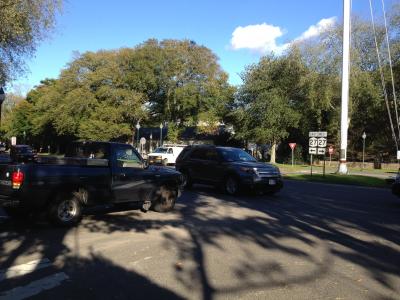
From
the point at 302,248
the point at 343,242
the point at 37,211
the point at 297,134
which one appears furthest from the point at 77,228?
the point at 297,134

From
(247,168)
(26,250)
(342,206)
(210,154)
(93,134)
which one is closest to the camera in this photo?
(26,250)

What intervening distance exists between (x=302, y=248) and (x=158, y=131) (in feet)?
208

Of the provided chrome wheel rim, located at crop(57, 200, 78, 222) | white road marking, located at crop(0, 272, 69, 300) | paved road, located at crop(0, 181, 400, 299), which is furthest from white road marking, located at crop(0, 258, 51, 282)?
chrome wheel rim, located at crop(57, 200, 78, 222)

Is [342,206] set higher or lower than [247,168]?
lower

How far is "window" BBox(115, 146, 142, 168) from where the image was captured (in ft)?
35.4

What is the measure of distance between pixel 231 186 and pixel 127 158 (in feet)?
19.8

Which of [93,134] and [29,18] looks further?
[93,134]

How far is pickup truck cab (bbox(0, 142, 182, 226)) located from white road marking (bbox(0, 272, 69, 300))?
3.14m

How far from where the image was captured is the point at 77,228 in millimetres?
9430

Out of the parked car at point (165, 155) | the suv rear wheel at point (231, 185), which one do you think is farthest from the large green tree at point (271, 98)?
the suv rear wheel at point (231, 185)

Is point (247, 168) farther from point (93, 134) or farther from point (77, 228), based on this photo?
point (93, 134)

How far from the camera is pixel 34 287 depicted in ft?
18.6

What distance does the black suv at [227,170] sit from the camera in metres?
16.0

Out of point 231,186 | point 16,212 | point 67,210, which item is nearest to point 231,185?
point 231,186
